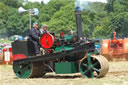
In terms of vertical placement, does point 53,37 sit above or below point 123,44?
above

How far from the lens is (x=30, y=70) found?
37.5 ft

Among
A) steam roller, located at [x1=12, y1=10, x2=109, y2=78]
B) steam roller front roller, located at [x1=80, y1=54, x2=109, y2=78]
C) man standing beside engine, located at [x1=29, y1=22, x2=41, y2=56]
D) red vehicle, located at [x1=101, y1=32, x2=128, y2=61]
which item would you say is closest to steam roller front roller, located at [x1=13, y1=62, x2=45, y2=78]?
steam roller, located at [x1=12, y1=10, x2=109, y2=78]

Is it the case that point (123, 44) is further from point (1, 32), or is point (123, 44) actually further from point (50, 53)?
point (1, 32)

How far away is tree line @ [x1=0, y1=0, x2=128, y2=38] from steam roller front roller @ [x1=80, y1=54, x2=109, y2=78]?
3190 centimetres

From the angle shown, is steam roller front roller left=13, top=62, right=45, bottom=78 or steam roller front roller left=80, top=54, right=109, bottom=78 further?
steam roller front roller left=13, top=62, right=45, bottom=78

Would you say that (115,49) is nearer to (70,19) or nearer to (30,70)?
(30,70)

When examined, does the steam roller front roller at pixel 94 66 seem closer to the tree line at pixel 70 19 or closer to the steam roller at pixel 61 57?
the steam roller at pixel 61 57

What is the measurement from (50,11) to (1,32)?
49.8 feet

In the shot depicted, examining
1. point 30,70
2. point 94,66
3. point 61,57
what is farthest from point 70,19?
point 94,66

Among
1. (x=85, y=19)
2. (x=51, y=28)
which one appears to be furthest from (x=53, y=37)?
(x=51, y=28)

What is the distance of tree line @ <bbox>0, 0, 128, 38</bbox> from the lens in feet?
207

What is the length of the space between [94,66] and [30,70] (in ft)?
7.67

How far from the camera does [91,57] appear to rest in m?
10.4

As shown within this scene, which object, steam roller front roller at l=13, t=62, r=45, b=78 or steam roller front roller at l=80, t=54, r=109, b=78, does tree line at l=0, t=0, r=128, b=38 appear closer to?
steam roller front roller at l=13, t=62, r=45, b=78
